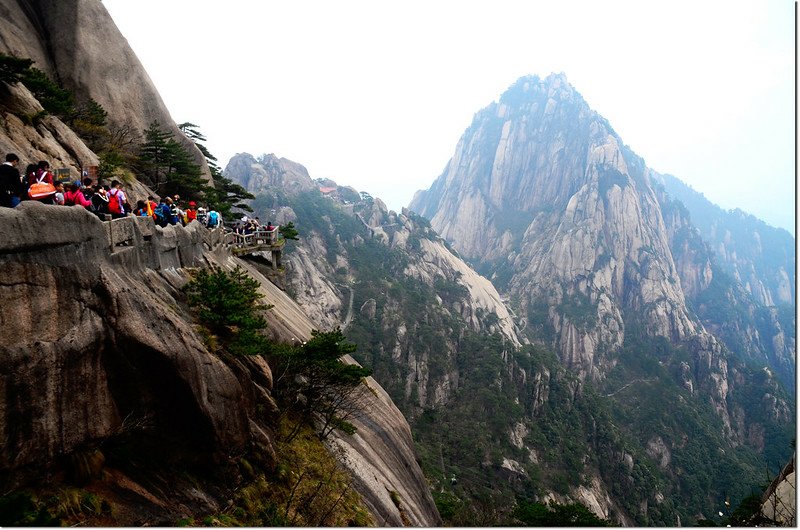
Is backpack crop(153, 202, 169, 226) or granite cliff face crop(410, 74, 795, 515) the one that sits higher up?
granite cliff face crop(410, 74, 795, 515)

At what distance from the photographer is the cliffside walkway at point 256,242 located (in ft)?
72.4

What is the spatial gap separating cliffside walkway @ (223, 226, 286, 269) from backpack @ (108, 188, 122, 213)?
1089 centimetres

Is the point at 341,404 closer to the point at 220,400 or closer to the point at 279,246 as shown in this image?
the point at 220,400

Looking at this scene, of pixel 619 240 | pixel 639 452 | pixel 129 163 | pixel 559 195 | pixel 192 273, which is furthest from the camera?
pixel 559 195

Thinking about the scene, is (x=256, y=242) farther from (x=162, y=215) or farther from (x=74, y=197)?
(x=74, y=197)

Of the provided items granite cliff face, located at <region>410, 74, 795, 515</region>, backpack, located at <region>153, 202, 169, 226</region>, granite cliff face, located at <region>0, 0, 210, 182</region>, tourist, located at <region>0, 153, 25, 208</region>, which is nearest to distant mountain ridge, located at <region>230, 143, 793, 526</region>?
granite cliff face, located at <region>410, 74, 795, 515</region>

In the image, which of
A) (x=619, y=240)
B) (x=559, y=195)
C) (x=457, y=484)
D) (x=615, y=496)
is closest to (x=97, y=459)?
(x=457, y=484)

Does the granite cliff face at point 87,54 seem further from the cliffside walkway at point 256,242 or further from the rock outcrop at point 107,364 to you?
the rock outcrop at point 107,364

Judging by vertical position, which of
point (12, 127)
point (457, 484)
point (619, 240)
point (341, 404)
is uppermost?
point (619, 240)

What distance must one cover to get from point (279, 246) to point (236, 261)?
17.8 ft

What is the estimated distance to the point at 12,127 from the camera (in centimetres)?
1281

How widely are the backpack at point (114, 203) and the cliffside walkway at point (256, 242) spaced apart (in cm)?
1089

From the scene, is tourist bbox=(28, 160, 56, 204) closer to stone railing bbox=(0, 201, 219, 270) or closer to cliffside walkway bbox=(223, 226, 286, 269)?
stone railing bbox=(0, 201, 219, 270)

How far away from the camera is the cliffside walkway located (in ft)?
72.4
